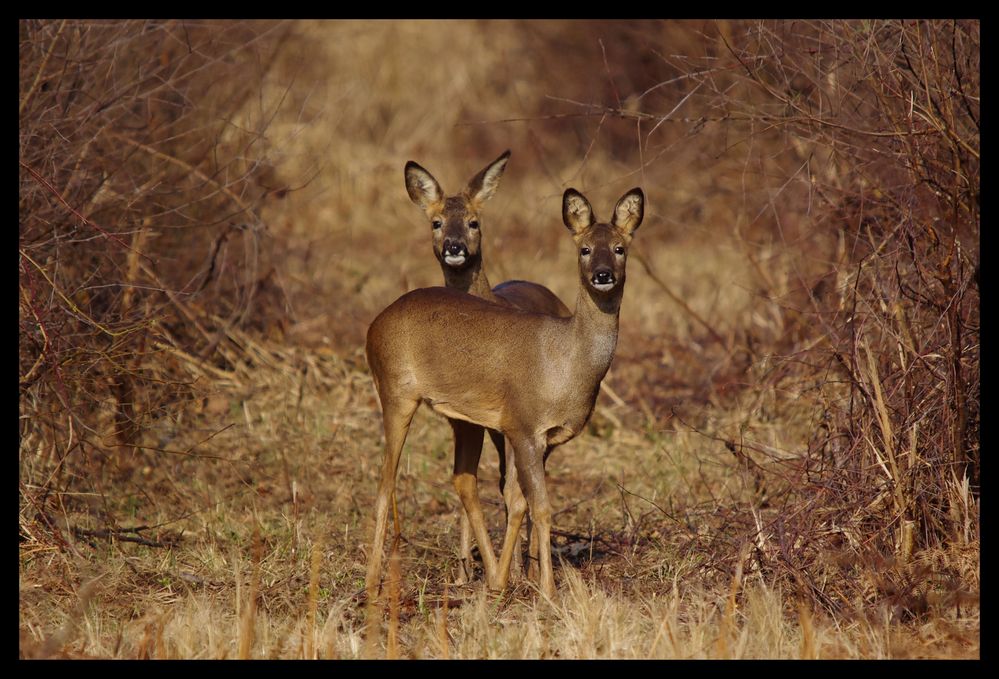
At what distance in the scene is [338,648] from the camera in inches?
213

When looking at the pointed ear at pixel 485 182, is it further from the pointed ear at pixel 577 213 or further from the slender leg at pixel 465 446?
the slender leg at pixel 465 446

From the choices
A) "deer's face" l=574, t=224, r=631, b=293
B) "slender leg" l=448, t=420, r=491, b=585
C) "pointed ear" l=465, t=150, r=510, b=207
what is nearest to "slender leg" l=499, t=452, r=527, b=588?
"slender leg" l=448, t=420, r=491, b=585

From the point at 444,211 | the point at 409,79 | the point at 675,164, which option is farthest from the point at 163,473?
the point at 409,79

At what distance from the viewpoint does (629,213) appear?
21.5 ft

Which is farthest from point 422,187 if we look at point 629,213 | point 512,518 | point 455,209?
point 512,518

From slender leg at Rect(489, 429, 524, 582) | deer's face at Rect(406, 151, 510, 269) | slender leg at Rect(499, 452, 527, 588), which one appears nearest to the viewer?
slender leg at Rect(499, 452, 527, 588)

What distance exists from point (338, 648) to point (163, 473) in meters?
3.60

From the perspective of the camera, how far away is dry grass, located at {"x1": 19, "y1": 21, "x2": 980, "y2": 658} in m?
5.82

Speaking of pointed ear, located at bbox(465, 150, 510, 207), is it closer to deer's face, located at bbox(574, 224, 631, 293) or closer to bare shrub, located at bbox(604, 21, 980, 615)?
bare shrub, located at bbox(604, 21, 980, 615)

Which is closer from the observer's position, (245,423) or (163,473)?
(163,473)

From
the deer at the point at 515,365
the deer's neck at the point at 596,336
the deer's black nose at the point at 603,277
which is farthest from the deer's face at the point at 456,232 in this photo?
the deer's black nose at the point at 603,277

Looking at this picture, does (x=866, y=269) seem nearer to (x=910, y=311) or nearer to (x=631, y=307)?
(x=910, y=311)

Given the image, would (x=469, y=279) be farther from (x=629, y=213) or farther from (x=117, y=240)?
(x=117, y=240)

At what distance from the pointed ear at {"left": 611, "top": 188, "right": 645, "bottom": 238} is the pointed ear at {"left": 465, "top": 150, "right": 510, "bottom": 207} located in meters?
1.45
